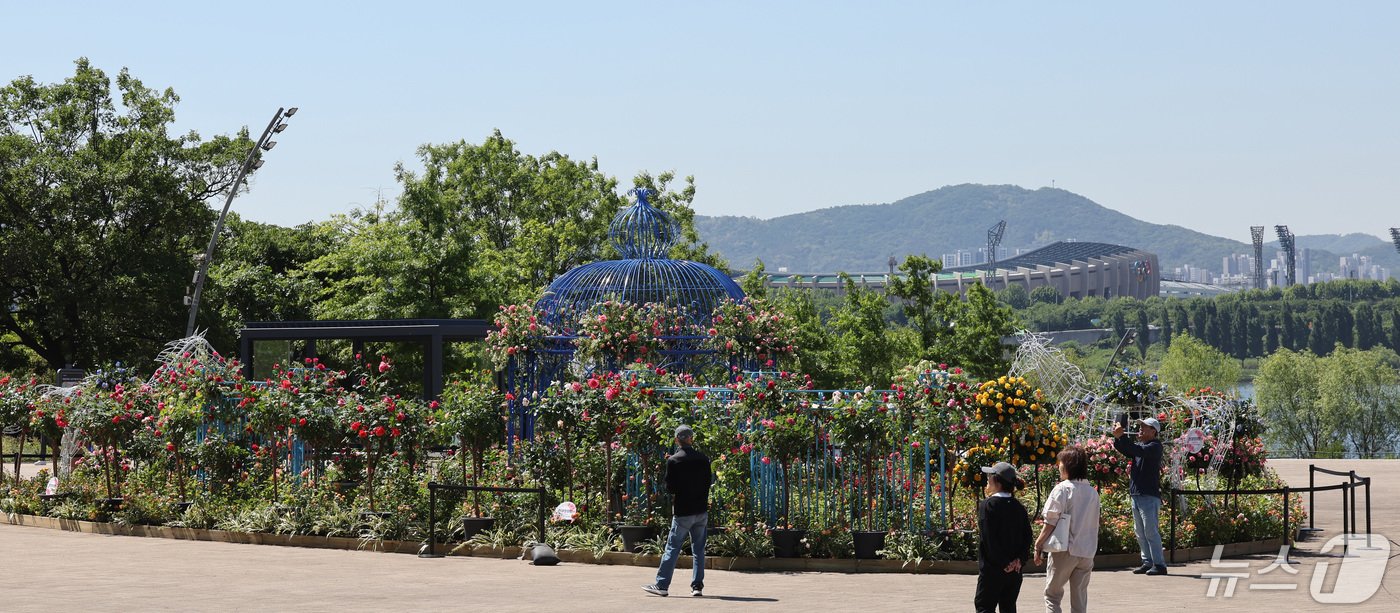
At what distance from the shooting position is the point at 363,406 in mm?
16547

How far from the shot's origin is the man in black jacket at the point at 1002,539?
8.93 m

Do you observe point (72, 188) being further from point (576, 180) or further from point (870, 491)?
point (870, 491)

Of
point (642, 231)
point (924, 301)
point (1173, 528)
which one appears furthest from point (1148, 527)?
point (924, 301)

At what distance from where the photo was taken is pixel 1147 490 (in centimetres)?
1330

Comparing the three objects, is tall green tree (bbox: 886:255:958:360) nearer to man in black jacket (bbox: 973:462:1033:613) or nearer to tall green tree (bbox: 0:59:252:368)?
tall green tree (bbox: 0:59:252:368)

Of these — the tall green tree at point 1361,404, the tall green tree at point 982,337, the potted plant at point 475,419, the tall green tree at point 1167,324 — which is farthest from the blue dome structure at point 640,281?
the tall green tree at point 1167,324

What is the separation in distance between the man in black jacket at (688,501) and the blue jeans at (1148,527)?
13.4ft

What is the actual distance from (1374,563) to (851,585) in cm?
535

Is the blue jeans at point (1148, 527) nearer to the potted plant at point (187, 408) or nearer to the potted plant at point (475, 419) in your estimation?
the potted plant at point (475, 419)

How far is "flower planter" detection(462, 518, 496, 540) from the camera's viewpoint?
50.1 feet

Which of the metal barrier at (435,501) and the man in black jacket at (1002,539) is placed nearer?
the man in black jacket at (1002,539)

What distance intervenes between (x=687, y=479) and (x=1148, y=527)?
437 centimetres

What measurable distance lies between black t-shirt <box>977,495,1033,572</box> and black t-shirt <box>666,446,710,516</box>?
141 inches

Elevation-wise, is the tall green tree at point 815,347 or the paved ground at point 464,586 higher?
the tall green tree at point 815,347
